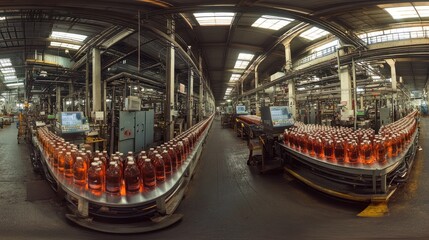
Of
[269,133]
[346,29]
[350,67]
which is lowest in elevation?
[269,133]

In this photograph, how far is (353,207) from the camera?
102 inches

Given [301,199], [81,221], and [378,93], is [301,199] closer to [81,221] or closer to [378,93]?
[81,221]

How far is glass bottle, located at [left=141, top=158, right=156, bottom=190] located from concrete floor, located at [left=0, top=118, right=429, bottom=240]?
446 millimetres

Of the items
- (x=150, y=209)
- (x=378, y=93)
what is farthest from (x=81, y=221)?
(x=378, y=93)

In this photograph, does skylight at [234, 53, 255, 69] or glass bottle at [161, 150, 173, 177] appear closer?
glass bottle at [161, 150, 173, 177]

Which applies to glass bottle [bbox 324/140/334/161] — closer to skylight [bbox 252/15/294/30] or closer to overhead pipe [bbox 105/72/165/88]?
skylight [bbox 252/15/294/30]

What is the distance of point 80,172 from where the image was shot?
2076 millimetres

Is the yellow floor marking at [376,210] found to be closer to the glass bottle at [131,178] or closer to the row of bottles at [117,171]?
the row of bottles at [117,171]

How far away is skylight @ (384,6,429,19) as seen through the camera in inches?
261

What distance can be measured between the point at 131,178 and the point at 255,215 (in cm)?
150

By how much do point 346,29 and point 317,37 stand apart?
5.69 feet

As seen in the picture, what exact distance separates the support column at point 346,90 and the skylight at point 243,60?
4.34 m

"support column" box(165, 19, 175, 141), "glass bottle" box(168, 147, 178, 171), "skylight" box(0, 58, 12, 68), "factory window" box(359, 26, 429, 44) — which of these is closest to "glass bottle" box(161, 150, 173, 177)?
"glass bottle" box(168, 147, 178, 171)

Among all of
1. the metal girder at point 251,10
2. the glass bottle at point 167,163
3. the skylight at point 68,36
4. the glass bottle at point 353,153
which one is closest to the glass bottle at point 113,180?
the glass bottle at point 167,163
